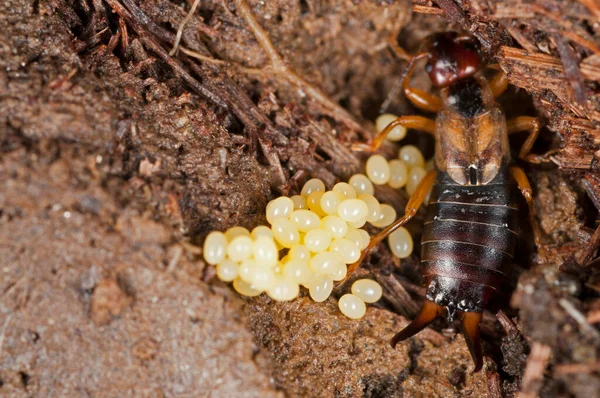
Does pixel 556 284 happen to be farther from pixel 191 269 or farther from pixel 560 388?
pixel 191 269

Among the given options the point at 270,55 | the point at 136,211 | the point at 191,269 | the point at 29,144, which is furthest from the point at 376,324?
the point at 29,144

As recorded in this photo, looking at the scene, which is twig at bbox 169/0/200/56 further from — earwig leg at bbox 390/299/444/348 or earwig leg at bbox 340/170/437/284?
earwig leg at bbox 390/299/444/348

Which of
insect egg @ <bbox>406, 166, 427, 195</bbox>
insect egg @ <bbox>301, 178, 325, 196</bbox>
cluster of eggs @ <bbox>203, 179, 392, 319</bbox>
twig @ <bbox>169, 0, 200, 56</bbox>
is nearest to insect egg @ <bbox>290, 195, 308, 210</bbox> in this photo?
cluster of eggs @ <bbox>203, 179, 392, 319</bbox>

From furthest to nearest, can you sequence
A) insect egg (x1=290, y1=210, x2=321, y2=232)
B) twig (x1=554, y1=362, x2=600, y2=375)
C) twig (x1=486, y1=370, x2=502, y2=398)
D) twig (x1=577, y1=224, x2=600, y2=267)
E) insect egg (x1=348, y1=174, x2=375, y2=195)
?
insect egg (x1=348, y1=174, x2=375, y2=195) → twig (x1=577, y1=224, x2=600, y2=267) → twig (x1=486, y1=370, x2=502, y2=398) → insect egg (x1=290, y1=210, x2=321, y2=232) → twig (x1=554, y1=362, x2=600, y2=375)

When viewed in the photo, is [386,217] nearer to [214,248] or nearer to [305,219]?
[305,219]

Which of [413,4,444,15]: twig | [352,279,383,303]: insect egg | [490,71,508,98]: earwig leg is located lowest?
[352,279,383,303]: insect egg

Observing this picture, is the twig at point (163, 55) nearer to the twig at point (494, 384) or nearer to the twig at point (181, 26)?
the twig at point (181, 26)

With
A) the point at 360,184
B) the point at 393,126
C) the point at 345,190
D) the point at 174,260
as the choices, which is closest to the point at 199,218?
the point at 174,260
